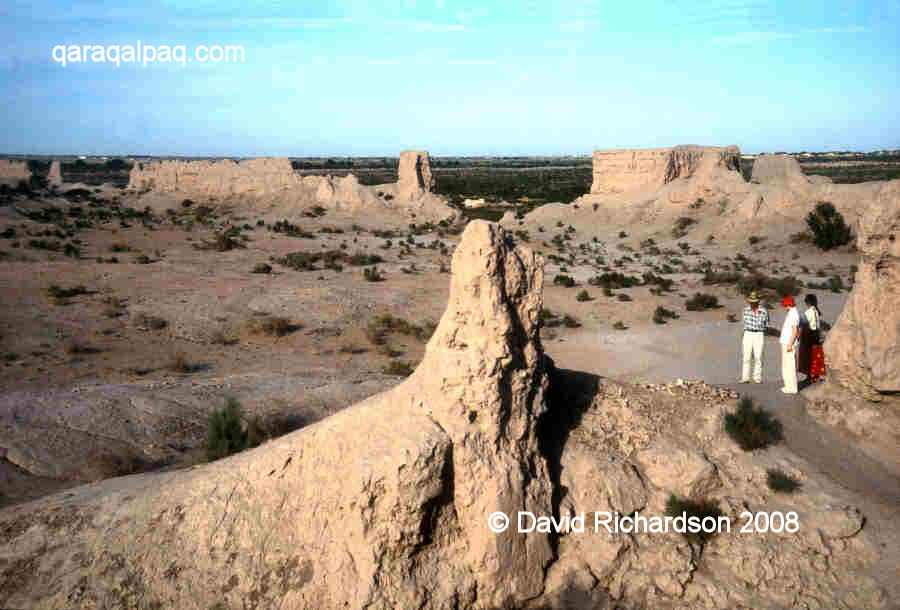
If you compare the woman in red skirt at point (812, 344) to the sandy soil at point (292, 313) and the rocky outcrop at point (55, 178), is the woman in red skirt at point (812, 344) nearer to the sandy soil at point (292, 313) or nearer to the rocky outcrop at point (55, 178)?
the sandy soil at point (292, 313)

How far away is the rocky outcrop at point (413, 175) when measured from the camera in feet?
127

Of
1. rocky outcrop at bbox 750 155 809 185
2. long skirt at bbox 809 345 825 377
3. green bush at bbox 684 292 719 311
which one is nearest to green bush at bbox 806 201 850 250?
green bush at bbox 684 292 719 311

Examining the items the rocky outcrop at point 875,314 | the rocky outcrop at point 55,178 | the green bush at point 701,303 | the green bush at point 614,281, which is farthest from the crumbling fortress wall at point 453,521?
the rocky outcrop at point 55,178

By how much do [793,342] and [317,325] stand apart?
10201 millimetres

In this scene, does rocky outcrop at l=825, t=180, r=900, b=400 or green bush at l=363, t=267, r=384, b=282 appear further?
green bush at l=363, t=267, r=384, b=282

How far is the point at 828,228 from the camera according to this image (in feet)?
78.8

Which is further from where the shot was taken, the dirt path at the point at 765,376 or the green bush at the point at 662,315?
the green bush at the point at 662,315

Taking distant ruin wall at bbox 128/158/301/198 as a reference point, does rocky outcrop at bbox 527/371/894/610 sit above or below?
below

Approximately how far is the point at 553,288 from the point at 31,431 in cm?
1473

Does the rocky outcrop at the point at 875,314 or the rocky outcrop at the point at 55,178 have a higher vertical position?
the rocky outcrop at the point at 55,178

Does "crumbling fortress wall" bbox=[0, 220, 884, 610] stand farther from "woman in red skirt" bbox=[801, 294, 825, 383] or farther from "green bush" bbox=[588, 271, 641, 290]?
"green bush" bbox=[588, 271, 641, 290]

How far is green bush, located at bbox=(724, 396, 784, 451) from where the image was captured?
554 cm

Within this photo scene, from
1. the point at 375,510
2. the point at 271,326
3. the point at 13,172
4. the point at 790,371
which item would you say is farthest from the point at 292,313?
the point at 13,172

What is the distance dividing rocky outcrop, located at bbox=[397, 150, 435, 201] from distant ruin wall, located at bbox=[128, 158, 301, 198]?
6.57m
